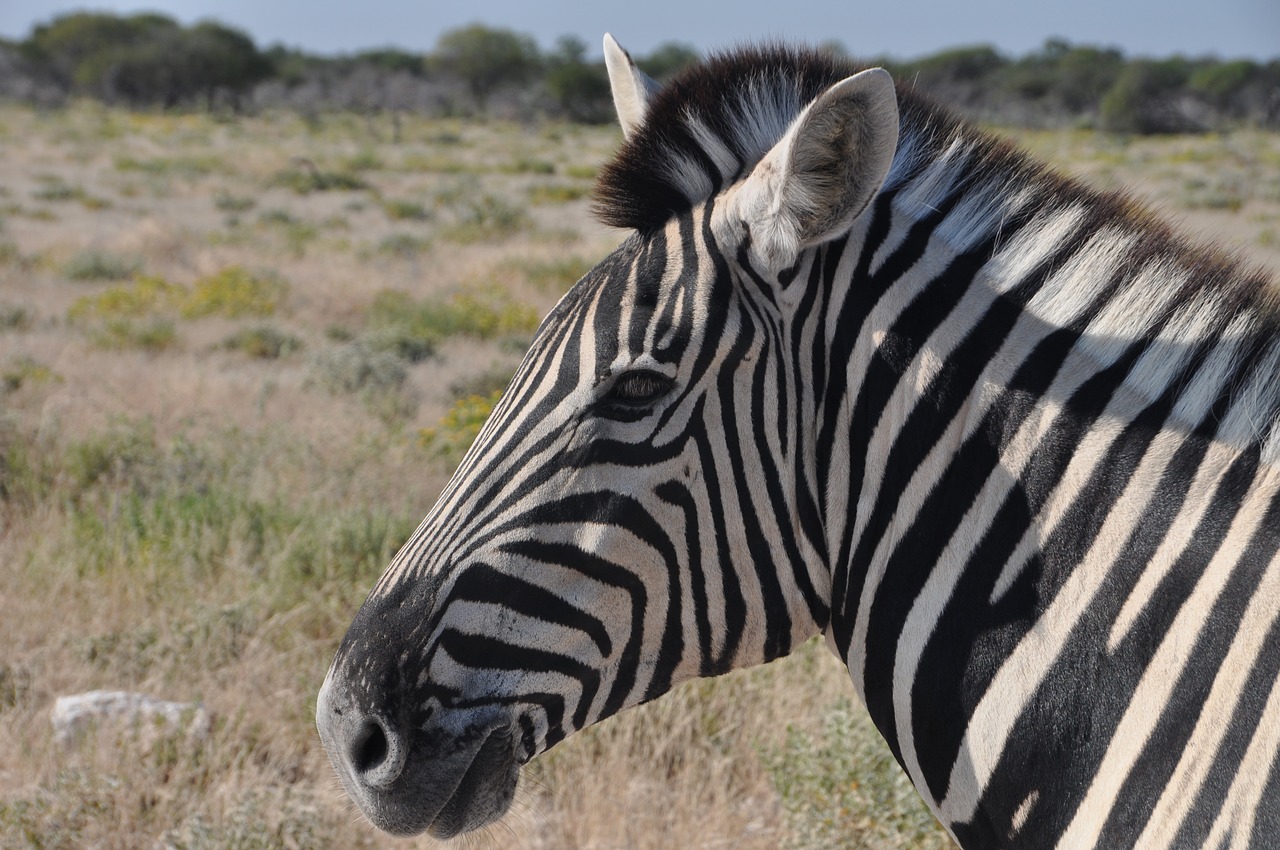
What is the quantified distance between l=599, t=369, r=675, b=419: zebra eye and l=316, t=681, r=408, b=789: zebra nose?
57 centimetres

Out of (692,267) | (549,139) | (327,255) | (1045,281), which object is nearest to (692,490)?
(692,267)

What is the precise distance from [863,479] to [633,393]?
1.23 ft

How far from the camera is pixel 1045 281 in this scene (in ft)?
4.82

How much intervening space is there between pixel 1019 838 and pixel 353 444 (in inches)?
206

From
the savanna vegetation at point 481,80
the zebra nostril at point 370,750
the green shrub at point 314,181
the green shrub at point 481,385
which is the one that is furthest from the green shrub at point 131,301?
the savanna vegetation at point 481,80

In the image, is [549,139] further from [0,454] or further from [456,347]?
[0,454]

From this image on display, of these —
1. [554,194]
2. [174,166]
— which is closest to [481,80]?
[174,166]

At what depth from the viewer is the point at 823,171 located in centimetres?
139

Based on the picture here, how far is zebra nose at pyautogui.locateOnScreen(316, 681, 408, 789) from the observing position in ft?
4.72

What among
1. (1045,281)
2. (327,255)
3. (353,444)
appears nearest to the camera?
(1045,281)

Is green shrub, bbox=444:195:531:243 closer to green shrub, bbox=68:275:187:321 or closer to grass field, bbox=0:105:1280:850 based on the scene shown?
grass field, bbox=0:105:1280:850

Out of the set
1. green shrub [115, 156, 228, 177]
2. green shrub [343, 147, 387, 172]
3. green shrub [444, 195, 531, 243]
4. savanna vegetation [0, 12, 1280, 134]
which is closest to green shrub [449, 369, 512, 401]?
green shrub [444, 195, 531, 243]

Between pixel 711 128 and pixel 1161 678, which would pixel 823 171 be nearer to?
pixel 711 128

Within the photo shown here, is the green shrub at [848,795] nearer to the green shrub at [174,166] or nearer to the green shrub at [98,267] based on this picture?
the green shrub at [98,267]
